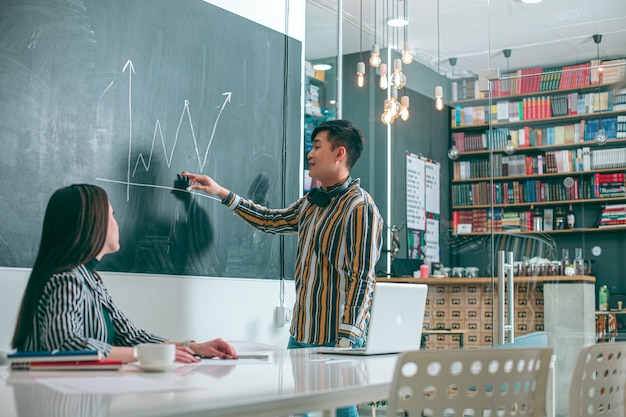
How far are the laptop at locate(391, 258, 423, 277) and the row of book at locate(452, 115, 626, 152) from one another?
0.69 meters

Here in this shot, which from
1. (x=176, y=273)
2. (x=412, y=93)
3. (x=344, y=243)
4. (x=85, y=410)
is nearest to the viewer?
(x=85, y=410)

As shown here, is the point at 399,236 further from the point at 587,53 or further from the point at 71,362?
the point at 71,362

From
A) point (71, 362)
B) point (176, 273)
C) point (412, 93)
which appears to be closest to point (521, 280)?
point (412, 93)

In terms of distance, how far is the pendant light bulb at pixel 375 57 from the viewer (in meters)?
4.80

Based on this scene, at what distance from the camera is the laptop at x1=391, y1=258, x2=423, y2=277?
177 inches

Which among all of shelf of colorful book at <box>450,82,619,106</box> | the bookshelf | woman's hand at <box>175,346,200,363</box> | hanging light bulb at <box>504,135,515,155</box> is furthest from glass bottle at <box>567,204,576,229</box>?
woman's hand at <box>175,346,200,363</box>

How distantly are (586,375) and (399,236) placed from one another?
253 cm

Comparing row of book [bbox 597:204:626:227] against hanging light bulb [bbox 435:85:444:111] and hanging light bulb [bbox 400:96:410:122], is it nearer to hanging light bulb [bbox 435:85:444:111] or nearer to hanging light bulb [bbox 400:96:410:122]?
hanging light bulb [bbox 435:85:444:111]

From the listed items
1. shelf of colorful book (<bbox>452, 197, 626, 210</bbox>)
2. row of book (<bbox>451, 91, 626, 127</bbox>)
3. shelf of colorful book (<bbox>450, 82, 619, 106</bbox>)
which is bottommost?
shelf of colorful book (<bbox>452, 197, 626, 210</bbox>)

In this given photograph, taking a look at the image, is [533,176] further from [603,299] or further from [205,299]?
[205,299]

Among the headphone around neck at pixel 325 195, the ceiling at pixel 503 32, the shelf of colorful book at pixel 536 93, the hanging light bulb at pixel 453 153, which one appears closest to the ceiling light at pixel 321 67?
the ceiling at pixel 503 32

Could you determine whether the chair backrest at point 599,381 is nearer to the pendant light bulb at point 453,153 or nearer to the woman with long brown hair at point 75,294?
the woman with long brown hair at point 75,294

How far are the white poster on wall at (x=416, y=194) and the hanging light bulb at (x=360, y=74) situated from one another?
658 mm

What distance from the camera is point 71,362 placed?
1.92m
